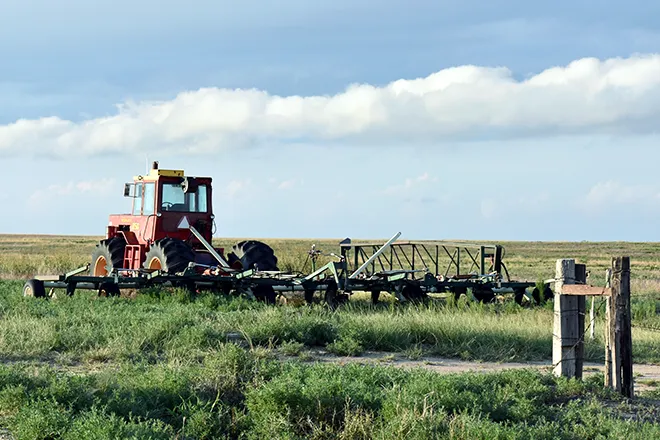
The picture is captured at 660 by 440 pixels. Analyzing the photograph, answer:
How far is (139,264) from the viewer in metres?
19.7

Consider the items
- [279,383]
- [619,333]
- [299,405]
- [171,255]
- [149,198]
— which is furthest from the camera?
[149,198]

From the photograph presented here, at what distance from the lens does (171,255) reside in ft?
58.6

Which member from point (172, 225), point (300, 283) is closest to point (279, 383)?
point (300, 283)

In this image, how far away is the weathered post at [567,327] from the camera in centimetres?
984

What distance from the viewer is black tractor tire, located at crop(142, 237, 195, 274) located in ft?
58.4

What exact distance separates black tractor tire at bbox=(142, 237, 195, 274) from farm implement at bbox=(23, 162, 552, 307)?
2 centimetres

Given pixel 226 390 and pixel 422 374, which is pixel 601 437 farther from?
pixel 226 390

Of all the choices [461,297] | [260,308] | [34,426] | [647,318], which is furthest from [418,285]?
[34,426]

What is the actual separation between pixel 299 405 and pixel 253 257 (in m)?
11.4

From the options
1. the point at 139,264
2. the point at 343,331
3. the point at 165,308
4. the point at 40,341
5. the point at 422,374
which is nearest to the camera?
the point at 422,374

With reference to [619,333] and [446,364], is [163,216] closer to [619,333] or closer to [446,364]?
[446,364]

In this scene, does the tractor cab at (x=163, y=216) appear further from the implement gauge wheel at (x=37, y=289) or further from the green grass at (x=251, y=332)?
the green grass at (x=251, y=332)

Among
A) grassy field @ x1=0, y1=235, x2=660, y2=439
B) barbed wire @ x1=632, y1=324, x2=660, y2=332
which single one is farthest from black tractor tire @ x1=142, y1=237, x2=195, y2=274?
barbed wire @ x1=632, y1=324, x2=660, y2=332

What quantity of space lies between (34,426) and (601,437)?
481 centimetres
